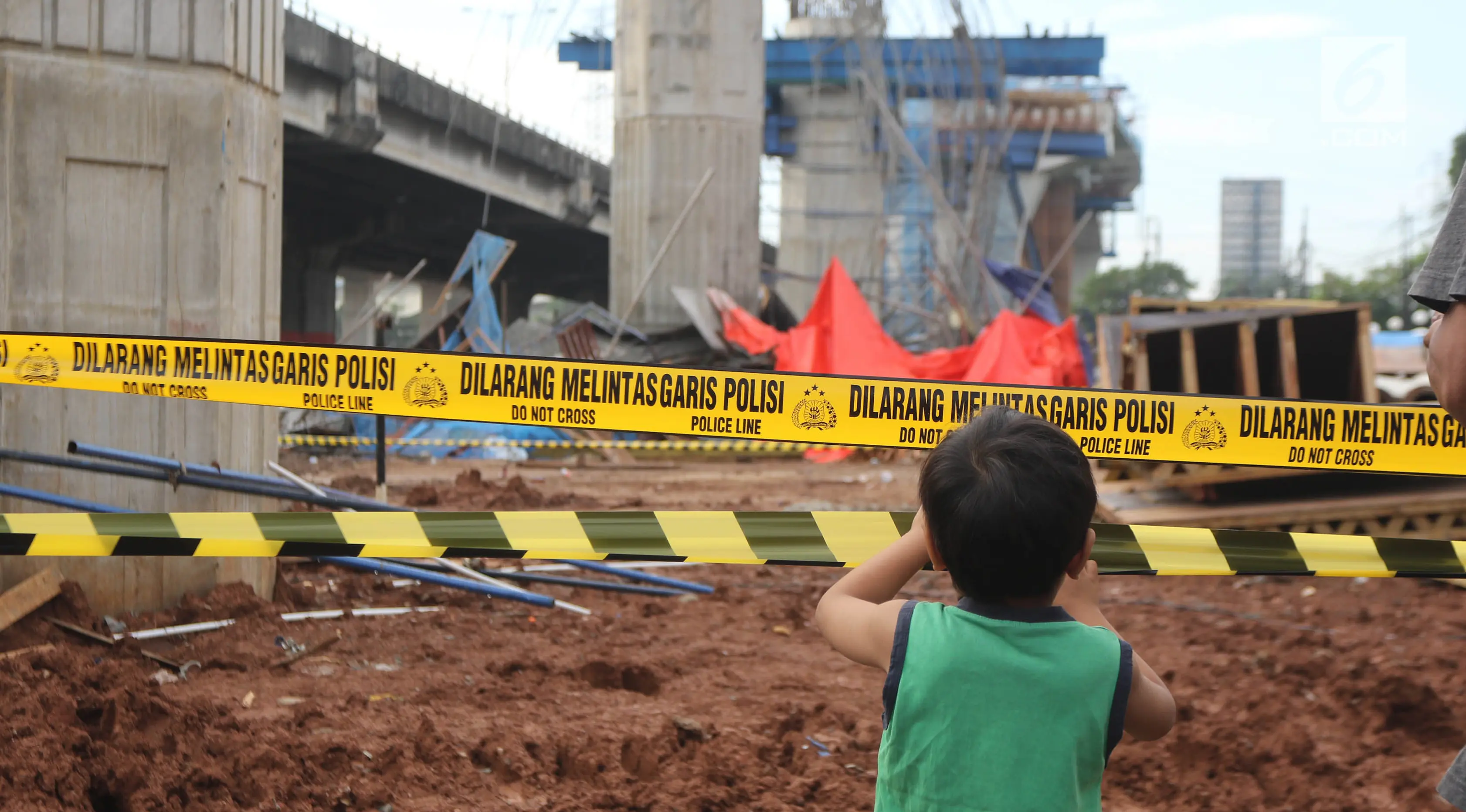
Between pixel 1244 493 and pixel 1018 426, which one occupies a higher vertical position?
pixel 1018 426

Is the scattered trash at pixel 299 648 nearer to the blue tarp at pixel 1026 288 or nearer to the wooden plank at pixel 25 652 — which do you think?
the wooden plank at pixel 25 652

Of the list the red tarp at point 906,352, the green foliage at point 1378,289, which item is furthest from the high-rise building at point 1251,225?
the red tarp at point 906,352

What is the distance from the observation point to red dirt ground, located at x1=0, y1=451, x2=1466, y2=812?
13.5 feet

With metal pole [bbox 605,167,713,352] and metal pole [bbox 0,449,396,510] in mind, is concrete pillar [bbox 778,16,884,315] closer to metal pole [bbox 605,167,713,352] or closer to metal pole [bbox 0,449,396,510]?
metal pole [bbox 605,167,713,352]

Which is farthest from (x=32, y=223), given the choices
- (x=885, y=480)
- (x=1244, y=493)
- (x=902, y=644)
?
(x=885, y=480)

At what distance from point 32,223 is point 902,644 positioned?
214 inches

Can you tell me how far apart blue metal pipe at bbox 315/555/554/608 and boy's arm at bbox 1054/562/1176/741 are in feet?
12.4

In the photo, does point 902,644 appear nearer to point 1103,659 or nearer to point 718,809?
point 1103,659

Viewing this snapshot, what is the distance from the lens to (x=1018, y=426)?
6.07 feet

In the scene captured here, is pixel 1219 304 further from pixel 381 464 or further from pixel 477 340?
pixel 477 340

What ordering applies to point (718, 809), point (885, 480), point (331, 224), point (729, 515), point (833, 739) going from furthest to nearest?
point (331, 224)
point (885, 480)
point (833, 739)
point (718, 809)
point (729, 515)

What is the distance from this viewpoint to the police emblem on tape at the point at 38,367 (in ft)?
16.4

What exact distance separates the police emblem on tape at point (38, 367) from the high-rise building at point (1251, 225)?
15950 cm

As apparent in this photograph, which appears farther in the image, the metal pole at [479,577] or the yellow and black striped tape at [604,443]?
the yellow and black striped tape at [604,443]
